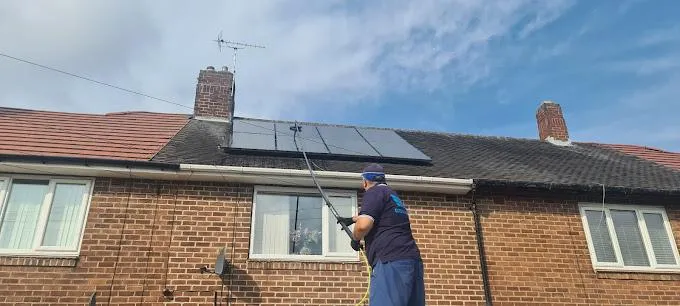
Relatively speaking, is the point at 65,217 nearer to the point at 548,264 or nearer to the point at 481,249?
the point at 481,249

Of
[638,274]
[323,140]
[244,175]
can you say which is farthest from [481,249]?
[244,175]

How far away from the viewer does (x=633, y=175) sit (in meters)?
9.77

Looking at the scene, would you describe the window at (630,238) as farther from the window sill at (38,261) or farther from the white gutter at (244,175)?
the window sill at (38,261)

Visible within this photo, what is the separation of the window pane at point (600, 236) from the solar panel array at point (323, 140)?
115 inches

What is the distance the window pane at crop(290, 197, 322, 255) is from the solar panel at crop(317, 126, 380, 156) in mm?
1399

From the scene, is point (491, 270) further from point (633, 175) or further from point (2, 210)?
point (2, 210)

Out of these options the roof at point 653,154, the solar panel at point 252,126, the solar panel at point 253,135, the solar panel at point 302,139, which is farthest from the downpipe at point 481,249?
the roof at point 653,154

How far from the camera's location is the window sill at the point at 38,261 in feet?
21.3

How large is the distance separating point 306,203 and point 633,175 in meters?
6.62

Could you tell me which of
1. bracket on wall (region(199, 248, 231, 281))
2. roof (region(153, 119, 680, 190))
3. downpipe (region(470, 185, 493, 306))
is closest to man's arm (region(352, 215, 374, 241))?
bracket on wall (region(199, 248, 231, 281))

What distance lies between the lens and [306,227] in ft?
24.7

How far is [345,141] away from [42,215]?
530 centimetres

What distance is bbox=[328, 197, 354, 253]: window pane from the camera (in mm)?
7453

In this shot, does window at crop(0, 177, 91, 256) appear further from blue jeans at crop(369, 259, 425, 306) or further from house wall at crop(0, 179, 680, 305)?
blue jeans at crop(369, 259, 425, 306)
